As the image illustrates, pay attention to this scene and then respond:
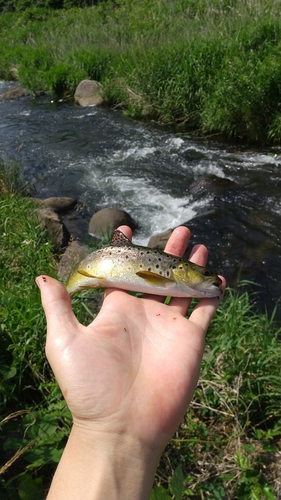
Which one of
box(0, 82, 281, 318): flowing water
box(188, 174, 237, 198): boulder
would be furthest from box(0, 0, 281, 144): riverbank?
box(188, 174, 237, 198): boulder

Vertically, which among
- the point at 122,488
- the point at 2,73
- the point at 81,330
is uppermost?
the point at 81,330

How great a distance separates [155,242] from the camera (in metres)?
6.81

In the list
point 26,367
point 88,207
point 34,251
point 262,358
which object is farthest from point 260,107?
point 26,367

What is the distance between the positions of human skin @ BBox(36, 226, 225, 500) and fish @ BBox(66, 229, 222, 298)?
0.75 feet

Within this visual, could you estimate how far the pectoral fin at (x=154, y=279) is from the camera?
116 inches

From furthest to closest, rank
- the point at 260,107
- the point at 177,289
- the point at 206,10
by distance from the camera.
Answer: the point at 206,10 → the point at 260,107 → the point at 177,289

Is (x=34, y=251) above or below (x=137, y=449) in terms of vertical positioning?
below

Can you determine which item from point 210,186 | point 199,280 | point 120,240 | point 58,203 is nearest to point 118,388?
point 199,280

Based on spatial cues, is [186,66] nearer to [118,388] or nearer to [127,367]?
[127,367]

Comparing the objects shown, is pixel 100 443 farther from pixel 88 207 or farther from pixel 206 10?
pixel 206 10

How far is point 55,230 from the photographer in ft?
21.8

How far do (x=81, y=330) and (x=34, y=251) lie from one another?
3.21 meters

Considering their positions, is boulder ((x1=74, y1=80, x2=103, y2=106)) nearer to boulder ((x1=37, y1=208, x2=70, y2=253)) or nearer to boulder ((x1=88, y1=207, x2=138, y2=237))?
boulder ((x1=88, y1=207, x2=138, y2=237))

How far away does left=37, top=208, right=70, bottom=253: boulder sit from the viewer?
6445 mm
